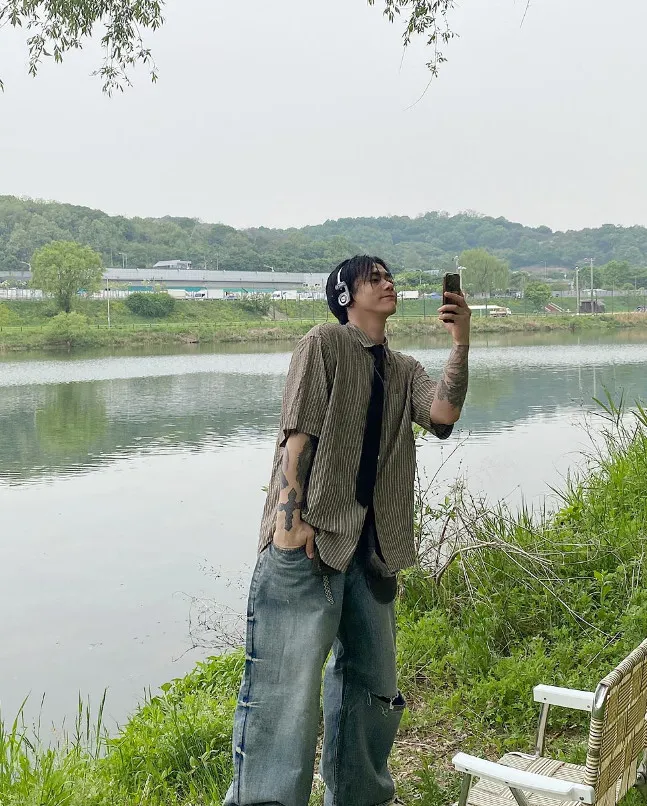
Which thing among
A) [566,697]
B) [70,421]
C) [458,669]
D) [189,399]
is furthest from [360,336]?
[189,399]

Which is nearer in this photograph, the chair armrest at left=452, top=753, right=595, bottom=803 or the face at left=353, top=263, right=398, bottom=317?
the chair armrest at left=452, top=753, right=595, bottom=803

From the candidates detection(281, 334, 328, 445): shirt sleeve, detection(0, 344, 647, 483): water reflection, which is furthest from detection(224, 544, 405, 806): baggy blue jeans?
detection(0, 344, 647, 483): water reflection

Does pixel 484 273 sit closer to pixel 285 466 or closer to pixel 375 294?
pixel 375 294

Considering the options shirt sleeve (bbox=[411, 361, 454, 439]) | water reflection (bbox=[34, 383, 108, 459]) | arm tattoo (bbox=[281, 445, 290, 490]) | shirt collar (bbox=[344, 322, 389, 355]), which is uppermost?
shirt collar (bbox=[344, 322, 389, 355])

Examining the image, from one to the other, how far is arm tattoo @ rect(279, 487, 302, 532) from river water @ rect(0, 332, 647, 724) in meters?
3.17

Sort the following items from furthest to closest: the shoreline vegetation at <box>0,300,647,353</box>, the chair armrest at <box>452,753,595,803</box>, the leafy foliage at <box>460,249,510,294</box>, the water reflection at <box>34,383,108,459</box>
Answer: the shoreline vegetation at <box>0,300,647,353</box> → the leafy foliage at <box>460,249,510,294</box> → the water reflection at <box>34,383,108,459</box> → the chair armrest at <box>452,753,595,803</box>

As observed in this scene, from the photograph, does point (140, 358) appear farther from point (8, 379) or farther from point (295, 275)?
point (295, 275)

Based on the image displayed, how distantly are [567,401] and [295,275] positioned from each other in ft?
21.0

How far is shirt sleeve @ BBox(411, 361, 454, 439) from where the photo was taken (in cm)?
Result: 208

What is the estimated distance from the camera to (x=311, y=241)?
1216 centimetres

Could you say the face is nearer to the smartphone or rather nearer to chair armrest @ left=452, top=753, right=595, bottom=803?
the smartphone

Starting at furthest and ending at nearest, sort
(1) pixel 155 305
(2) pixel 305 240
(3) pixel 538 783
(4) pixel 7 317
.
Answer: (1) pixel 155 305 < (4) pixel 7 317 < (2) pixel 305 240 < (3) pixel 538 783

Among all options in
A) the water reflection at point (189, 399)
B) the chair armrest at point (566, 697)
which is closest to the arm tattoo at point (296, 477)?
the chair armrest at point (566, 697)

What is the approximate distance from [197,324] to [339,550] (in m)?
39.0
